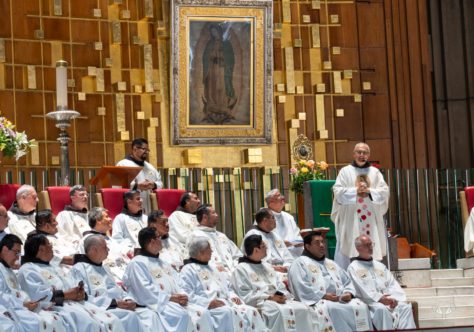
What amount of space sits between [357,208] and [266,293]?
2.27 m

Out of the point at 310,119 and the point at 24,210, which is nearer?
the point at 24,210

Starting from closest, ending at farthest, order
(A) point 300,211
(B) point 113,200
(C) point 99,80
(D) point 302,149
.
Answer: (B) point 113,200
(A) point 300,211
(C) point 99,80
(D) point 302,149

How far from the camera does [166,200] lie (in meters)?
12.9

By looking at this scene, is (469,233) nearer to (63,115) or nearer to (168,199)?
(168,199)

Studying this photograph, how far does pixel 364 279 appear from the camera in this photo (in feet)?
38.2

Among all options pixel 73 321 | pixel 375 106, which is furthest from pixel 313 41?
pixel 73 321

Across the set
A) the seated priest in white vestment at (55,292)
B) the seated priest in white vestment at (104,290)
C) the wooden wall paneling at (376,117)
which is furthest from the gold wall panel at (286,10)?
the seated priest in white vestment at (55,292)

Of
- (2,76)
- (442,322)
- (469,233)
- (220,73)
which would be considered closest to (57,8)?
(2,76)

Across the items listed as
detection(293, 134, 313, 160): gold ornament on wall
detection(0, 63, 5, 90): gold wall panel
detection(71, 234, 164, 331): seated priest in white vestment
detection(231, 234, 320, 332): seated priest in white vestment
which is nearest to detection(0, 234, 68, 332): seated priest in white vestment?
detection(71, 234, 164, 331): seated priest in white vestment

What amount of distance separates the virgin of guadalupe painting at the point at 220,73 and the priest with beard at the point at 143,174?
2.77m

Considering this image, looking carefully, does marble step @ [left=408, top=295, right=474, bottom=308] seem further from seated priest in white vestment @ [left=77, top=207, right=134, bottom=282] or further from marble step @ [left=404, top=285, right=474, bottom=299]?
seated priest in white vestment @ [left=77, top=207, right=134, bottom=282]

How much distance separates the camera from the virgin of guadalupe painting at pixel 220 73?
16125 millimetres

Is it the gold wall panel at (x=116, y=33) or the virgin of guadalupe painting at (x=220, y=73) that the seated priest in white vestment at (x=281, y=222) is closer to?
the virgin of guadalupe painting at (x=220, y=73)

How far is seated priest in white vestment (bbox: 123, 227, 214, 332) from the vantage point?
33.9 feet
